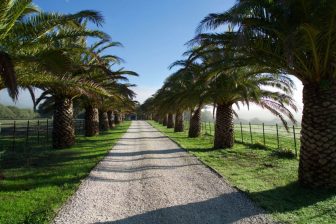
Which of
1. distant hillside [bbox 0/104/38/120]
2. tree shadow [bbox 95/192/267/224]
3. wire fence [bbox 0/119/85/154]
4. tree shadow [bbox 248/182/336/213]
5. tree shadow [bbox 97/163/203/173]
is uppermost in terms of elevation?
distant hillside [bbox 0/104/38/120]

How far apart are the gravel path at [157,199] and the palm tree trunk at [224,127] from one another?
5797mm

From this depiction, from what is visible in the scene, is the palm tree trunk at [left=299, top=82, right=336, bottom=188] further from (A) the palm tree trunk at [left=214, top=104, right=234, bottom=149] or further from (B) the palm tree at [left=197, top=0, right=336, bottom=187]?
(A) the palm tree trunk at [left=214, top=104, right=234, bottom=149]

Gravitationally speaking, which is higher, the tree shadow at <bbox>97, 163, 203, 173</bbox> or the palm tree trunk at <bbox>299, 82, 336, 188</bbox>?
the palm tree trunk at <bbox>299, 82, 336, 188</bbox>

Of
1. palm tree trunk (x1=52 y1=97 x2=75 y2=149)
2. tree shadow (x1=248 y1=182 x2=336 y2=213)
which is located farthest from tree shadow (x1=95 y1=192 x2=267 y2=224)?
palm tree trunk (x1=52 y1=97 x2=75 y2=149)

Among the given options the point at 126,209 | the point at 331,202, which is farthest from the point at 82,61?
the point at 331,202

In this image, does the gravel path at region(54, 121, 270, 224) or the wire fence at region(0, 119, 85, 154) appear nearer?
the gravel path at region(54, 121, 270, 224)

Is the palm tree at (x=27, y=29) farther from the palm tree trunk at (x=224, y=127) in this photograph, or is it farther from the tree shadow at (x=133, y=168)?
the palm tree trunk at (x=224, y=127)

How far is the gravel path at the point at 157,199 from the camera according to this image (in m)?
6.27

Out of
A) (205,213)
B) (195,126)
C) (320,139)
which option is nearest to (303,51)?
(320,139)

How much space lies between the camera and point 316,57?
7.97 m

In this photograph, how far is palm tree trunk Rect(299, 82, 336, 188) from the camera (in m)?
8.17

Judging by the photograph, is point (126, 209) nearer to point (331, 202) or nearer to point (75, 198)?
point (75, 198)

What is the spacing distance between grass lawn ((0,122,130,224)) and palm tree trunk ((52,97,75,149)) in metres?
3.37

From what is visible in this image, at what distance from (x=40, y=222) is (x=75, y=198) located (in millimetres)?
1735
